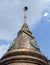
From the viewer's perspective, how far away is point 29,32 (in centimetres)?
2638

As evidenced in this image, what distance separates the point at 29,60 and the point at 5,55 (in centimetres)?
212

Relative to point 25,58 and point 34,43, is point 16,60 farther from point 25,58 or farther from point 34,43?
point 34,43

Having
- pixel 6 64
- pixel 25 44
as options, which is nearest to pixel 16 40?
pixel 25 44

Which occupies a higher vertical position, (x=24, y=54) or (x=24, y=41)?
(x=24, y=41)

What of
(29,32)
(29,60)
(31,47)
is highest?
(29,32)

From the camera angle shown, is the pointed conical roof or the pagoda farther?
the pointed conical roof

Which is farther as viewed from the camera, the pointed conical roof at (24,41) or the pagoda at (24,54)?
the pointed conical roof at (24,41)

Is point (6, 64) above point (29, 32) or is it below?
below

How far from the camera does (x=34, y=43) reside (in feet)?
83.0

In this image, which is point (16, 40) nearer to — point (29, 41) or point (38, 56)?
point (29, 41)

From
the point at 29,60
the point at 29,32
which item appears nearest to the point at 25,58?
the point at 29,60

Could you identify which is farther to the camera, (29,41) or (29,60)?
(29,41)

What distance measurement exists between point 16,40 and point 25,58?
266cm

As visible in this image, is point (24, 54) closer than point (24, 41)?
Yes
